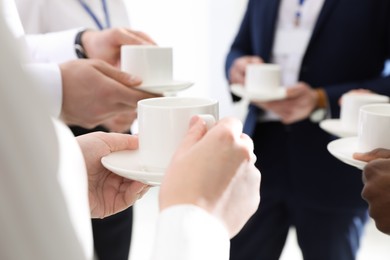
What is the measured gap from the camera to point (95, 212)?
697 millimetres

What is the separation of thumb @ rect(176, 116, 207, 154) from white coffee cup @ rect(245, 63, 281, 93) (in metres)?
0.90

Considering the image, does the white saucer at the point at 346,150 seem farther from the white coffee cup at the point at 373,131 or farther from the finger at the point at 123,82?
the finger at the point at 123,82

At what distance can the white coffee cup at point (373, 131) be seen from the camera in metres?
0.78

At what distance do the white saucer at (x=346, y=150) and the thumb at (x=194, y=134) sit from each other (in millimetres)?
292

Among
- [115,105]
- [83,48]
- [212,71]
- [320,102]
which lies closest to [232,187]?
[115,105]

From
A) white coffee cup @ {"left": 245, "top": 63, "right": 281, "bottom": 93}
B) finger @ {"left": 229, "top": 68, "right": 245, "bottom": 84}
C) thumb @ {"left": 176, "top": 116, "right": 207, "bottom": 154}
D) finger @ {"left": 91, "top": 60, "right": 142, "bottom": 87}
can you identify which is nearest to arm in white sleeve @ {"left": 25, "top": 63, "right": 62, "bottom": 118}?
finger @ {"left": 91, "top": 60, "right": 142, "bottom": 87}

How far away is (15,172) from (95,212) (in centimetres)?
35

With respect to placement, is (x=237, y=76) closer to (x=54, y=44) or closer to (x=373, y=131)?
(x=54, y=44)

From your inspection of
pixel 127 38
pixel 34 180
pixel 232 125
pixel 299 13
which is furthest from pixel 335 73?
pixel 34 180

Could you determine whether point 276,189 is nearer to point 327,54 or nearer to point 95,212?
point 327,54

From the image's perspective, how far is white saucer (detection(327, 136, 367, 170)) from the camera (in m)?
0.73

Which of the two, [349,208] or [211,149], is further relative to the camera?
[349,208]

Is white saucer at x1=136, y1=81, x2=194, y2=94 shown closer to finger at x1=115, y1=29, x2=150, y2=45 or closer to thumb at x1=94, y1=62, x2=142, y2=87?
thumb at x1=94, y1=62, x2=142, y2=87

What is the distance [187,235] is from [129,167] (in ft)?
0.69
